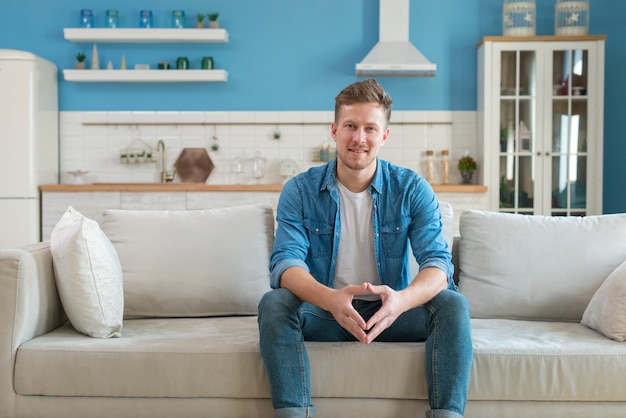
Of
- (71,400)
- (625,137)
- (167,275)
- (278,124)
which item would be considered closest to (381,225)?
(167,275)

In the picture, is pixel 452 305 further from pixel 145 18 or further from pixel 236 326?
pixel 145 18

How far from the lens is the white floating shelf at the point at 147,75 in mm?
5695

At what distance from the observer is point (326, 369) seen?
7.50ft

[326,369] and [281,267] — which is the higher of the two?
[281,267]

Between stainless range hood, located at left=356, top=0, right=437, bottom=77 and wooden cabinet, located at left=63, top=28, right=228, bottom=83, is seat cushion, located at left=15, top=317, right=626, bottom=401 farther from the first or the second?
wooden cabinet, located at left=63, top=28, right=228, bottom=83

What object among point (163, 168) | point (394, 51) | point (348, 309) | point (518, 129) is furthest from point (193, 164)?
point (348, 309)

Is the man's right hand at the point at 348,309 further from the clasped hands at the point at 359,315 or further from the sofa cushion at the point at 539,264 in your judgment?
the sofa cushion at the point at 539,264

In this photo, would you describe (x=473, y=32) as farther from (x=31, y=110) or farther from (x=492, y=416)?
(x=492, y=416)

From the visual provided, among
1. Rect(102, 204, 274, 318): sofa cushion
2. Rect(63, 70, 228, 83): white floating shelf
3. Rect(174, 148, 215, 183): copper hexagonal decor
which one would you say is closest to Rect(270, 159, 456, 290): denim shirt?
Rect(102, 204, 274, 318): sofa cushion

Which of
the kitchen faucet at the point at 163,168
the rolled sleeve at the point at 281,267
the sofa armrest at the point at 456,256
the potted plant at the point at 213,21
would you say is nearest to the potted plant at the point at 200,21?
the potted plant at the point at 213,21

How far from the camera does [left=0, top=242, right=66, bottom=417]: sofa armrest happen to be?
92.7 inches

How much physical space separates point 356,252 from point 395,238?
138 millimetres

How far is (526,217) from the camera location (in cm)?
297

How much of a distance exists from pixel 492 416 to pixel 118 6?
467 centimetres
